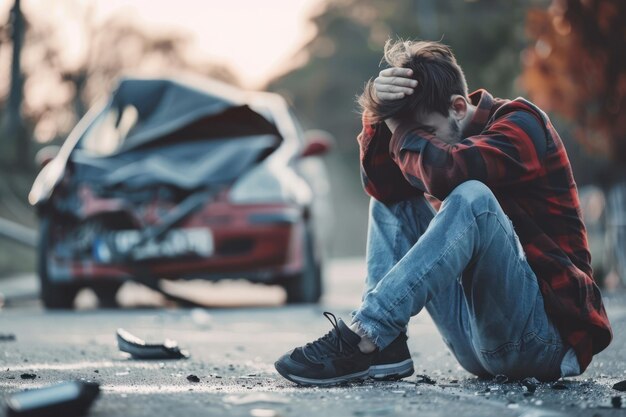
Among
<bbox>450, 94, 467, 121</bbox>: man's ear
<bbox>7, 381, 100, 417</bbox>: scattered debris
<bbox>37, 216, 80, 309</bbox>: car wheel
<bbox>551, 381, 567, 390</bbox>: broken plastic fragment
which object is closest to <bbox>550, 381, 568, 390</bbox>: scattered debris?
<bbox>551, 381, 567, 390</bbox>: broken plastic fragment

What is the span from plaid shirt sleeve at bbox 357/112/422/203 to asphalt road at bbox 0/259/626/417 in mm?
636

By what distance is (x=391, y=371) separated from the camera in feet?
11.0

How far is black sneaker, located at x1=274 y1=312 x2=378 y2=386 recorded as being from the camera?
315 cm

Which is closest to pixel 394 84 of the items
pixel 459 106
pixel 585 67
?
→ pixel 459 106

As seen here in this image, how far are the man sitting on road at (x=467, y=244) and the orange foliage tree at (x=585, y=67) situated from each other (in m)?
A: 7.45

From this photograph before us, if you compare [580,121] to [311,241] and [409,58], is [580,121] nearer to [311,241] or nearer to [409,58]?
[311,241]

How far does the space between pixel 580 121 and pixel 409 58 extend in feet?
26.5

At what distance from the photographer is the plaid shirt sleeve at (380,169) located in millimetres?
3473

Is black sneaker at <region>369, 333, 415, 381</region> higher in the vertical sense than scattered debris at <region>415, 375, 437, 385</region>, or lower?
higher

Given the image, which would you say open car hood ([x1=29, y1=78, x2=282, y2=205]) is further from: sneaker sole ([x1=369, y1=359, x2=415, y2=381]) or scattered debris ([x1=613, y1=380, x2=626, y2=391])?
scattered debris ([x1=613, y1=380, x2=626, y2=391])

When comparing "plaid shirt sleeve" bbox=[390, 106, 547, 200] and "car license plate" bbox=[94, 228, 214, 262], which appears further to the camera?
"car license plate" bbox=[94, 228, 214, 262]

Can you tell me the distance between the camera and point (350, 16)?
1809 inches

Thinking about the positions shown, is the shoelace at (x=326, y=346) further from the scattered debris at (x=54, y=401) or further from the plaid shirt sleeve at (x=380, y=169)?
the scattered debris at (x=54, y=401)

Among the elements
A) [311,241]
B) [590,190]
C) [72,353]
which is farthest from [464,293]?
[590,190]
